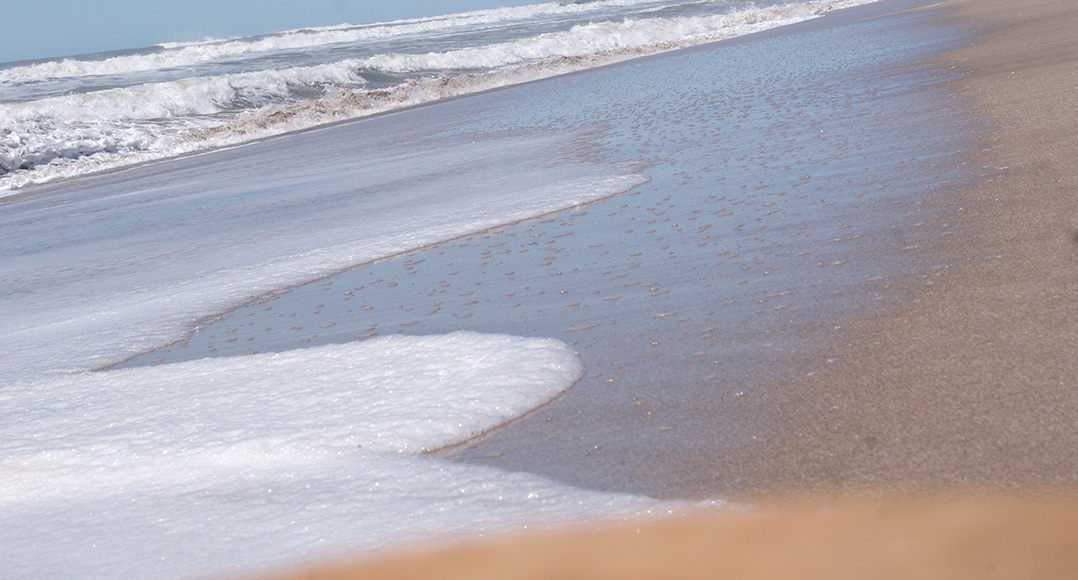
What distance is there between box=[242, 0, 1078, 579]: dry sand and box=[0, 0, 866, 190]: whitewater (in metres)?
12.3

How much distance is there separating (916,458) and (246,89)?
802 inches

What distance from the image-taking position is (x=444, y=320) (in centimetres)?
345

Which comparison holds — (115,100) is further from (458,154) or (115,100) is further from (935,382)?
(935,382)

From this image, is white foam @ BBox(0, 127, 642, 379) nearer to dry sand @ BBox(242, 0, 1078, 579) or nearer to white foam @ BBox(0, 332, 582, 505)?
white foam @ BBox(0, 332, 582, 505)

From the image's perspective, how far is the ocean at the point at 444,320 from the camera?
2123 millimetres

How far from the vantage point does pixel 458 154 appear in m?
8.19

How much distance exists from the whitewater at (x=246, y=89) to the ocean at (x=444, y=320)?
6.03m

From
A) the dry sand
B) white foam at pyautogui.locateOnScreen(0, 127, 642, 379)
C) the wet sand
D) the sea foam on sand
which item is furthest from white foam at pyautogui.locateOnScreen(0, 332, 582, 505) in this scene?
the wet sand

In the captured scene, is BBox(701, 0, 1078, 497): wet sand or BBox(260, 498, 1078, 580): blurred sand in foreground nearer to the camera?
BBox(260, 498, 1078, 580): blurred sand in foreground

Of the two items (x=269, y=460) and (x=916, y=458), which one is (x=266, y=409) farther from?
(x=916, y=458)

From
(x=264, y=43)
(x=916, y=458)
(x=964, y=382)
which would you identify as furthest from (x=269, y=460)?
(x=264, y=43)

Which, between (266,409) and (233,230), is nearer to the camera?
(266,409)

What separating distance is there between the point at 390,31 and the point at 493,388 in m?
51.5

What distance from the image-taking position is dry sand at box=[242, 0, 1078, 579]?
1.60 meters
